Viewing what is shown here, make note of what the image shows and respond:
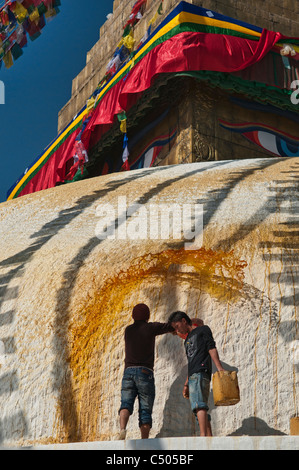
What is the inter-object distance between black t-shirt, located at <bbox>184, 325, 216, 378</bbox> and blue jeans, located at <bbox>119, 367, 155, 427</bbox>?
396 millimetres

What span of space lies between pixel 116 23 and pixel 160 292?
12396 millimetres

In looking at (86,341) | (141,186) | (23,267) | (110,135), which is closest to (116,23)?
(110,135)

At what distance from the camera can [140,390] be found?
19.1ft

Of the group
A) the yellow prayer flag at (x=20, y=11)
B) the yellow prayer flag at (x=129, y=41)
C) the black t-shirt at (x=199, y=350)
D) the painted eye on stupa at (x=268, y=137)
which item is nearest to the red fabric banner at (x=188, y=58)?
the yellow prayer flag at (x=129, y=41)

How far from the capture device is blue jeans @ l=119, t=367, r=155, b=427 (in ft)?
19.1

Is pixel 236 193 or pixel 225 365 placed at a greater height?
pixel 236 193

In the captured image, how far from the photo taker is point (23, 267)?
792 centimetres

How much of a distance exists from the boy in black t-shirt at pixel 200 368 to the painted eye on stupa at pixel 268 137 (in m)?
8.46

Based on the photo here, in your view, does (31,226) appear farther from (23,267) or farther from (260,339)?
(260,339)

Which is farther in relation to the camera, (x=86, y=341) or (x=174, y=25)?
(x=174, y=25)

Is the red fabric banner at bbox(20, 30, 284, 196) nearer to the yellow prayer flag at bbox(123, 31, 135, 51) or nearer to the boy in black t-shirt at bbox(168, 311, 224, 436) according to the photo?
the yellow prayer flag at bbox(123, 31, 135, 51)

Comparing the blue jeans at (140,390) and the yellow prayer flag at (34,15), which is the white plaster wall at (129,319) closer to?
the blue jeans at (140,390)

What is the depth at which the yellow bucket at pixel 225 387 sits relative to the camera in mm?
5641

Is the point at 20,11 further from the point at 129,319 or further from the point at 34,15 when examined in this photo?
the point at 129,319
